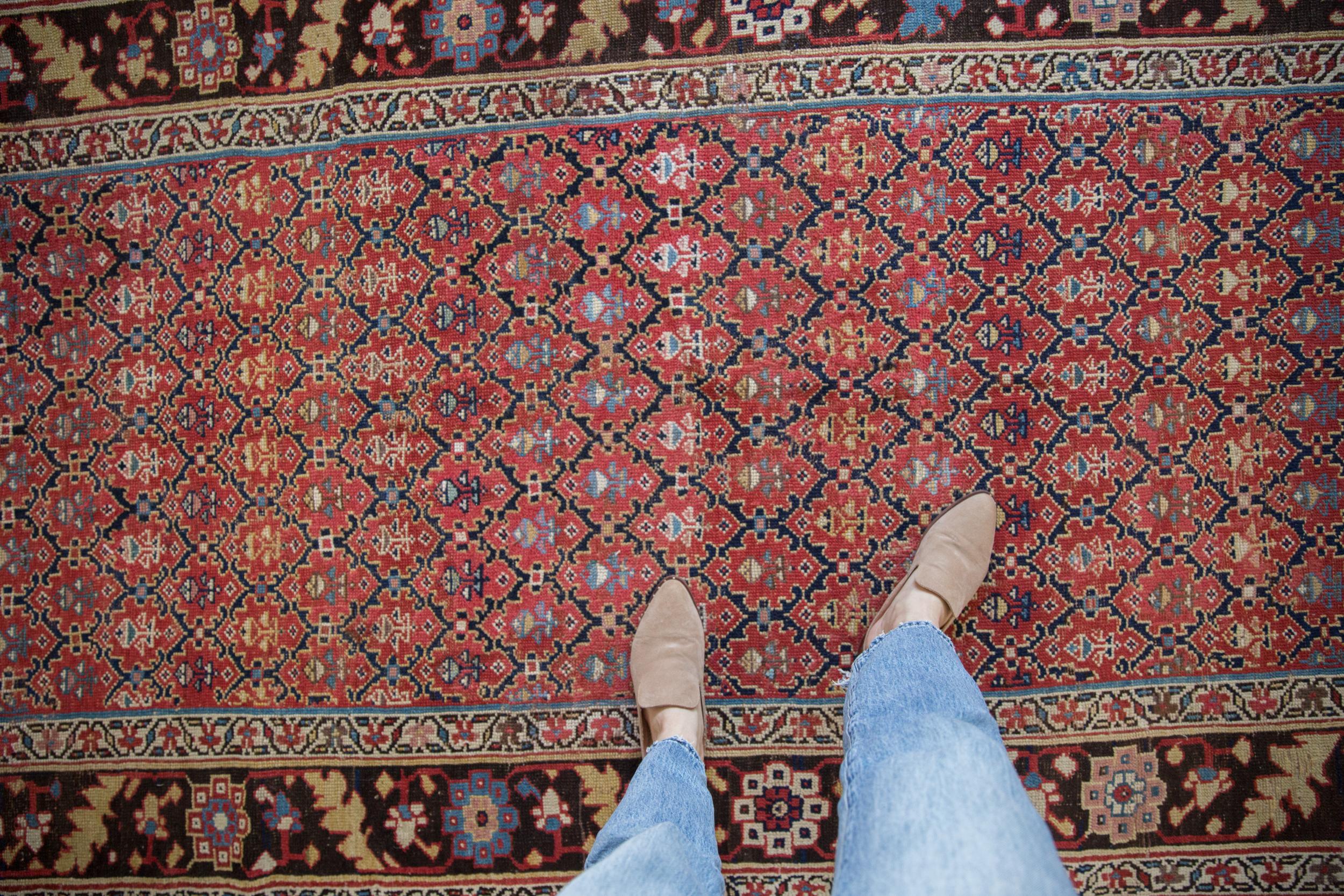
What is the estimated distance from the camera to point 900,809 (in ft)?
2.60

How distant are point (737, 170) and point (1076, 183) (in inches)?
25.2

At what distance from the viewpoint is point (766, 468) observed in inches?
53.7

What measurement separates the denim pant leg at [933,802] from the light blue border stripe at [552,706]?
0.32m

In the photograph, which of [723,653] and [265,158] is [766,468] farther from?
[265,158]

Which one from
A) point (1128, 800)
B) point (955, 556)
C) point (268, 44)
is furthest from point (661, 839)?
point (268, 44)

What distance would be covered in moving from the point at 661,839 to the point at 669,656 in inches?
15.3

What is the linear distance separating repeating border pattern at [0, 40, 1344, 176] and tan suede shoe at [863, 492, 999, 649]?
2.57ft

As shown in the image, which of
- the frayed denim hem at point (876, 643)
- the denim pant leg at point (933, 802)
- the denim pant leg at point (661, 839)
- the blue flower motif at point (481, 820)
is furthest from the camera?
the blue flower motif at point (481, 820)

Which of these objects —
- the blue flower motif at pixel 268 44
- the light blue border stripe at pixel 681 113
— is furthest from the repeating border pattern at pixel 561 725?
the blue flower motif at pixel 268 44

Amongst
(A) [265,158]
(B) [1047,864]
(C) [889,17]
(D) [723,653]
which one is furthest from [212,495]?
(C) [889,17]

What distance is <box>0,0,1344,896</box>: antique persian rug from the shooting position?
4.36 feet

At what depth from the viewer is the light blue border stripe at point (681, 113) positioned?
4.37 feet

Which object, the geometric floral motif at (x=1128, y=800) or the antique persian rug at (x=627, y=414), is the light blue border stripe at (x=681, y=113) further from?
the geometric floral motif at (x=1128, y=800)

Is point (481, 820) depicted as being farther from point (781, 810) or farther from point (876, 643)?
point (876, 643)
